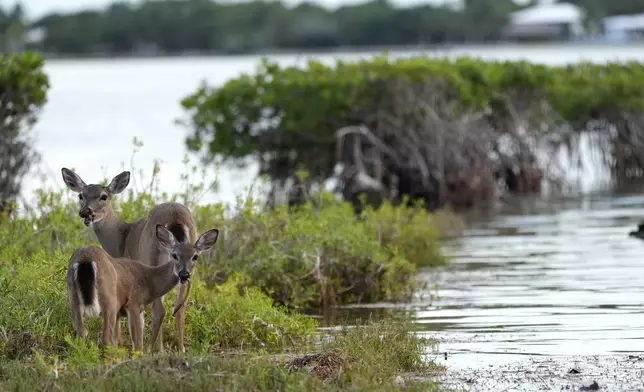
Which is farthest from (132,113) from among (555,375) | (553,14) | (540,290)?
(555,375)

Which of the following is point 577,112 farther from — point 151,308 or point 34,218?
point 151,308

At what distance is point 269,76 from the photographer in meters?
32.1

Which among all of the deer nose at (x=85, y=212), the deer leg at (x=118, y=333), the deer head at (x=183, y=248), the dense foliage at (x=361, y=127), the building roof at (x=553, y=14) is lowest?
the deer leg at (x=118, y=333)

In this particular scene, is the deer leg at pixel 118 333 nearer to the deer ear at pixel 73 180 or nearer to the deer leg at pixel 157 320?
the deer leg at pixel 157 320

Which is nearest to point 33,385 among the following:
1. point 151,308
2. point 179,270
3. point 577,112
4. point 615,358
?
point 179,270

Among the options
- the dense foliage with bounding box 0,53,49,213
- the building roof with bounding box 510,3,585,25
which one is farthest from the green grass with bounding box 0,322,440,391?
the building roof with bounding box 510,3,585,25

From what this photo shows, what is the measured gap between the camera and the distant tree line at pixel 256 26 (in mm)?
120750

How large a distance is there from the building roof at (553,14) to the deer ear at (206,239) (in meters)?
94.9

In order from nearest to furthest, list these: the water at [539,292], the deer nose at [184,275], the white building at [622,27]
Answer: the deer nose at [184,275] < the water at [539,292] < the white building at [622,27]

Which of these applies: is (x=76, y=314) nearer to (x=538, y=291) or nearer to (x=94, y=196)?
(x=94, y=196)

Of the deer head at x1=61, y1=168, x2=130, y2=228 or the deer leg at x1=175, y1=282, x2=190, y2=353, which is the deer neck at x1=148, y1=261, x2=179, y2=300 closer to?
the deer leg at x1=175, y1=282, x2=190, y2=353

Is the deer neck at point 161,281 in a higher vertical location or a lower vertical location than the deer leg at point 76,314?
higher

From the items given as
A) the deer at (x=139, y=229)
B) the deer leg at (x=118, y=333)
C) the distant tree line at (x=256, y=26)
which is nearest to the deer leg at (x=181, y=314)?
the deer at (x=139, y=229)

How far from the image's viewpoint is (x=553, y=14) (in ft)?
346
